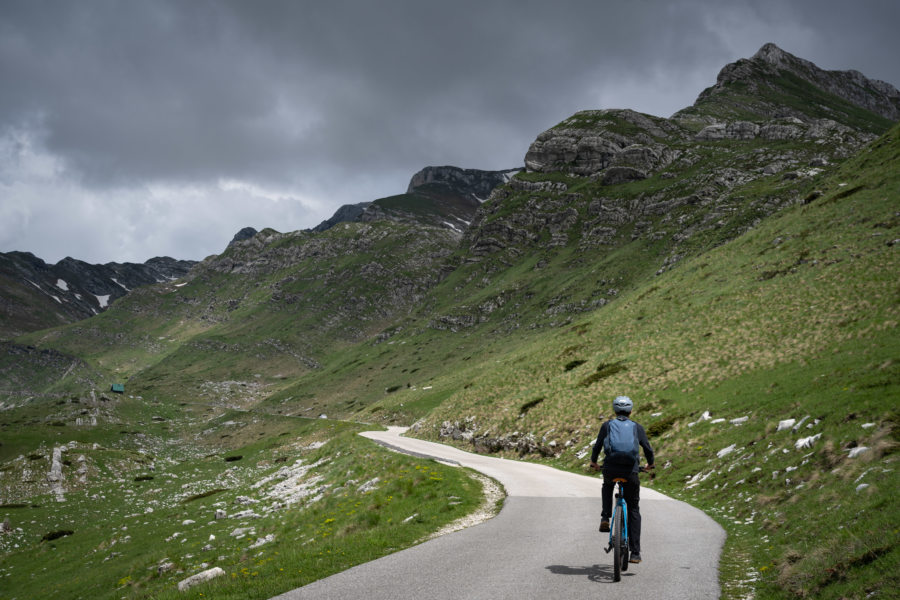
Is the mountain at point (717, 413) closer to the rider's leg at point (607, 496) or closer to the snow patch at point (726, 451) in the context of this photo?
the snow patch at point (726, 451)

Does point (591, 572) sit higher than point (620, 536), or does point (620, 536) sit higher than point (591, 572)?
point (620, 536)

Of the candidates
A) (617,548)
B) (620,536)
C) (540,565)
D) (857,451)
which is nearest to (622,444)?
(620,536)

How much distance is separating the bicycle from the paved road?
0.90 feet

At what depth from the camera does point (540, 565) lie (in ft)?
32.0

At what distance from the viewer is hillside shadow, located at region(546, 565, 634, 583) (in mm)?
9000

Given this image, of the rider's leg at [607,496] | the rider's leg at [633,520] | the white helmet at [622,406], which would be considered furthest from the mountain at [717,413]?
the white helmet at [622,406]

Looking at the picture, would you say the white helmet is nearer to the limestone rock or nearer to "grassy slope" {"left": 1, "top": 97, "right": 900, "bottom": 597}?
"grassy slope" {"left": 1, "top": 97, "right": 900, "bottom": 597}

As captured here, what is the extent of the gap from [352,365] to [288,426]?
258ft

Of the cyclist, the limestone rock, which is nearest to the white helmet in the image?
the cyclist

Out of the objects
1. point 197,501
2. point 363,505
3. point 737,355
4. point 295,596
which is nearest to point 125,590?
point 363,505

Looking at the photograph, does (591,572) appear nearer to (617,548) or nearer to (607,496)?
(617,548)

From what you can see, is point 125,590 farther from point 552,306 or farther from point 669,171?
point 669,171

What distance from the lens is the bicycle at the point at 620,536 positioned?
29.0ft

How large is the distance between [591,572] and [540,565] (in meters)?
1.08
